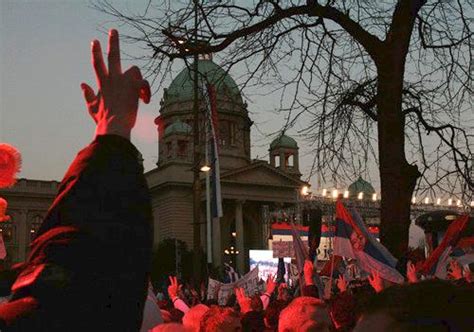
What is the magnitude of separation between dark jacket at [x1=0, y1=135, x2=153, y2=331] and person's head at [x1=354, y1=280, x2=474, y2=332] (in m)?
0.43

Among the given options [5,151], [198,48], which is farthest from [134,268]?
[198,48]

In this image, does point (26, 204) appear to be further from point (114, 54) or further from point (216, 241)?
point (114, 54)

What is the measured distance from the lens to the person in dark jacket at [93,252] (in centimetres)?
134

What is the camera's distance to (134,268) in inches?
55.2

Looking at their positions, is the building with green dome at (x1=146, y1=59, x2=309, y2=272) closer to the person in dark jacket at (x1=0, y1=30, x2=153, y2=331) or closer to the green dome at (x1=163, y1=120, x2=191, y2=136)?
the green dome at (x1=163, y1=120, x2=191, y2=136)

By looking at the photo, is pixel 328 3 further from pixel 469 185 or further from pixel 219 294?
pixel 219 294

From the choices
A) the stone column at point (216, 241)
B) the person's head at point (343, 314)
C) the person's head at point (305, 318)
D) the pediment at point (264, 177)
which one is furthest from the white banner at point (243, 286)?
the pediment at point (264, 177)

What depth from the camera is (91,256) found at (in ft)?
A: 4.48

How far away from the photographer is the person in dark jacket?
1.34 meters

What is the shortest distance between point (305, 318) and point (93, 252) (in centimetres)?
273

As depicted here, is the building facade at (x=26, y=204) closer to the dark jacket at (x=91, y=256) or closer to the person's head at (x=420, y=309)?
the dark jacket at (x=91, y=256)

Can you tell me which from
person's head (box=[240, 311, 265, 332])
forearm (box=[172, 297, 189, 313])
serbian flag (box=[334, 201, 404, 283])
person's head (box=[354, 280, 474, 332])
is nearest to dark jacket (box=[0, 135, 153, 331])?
person's head (box=[354, 280, 474, 332])

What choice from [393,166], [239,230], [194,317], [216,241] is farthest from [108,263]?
[239,230]

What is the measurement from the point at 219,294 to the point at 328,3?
213 inches
